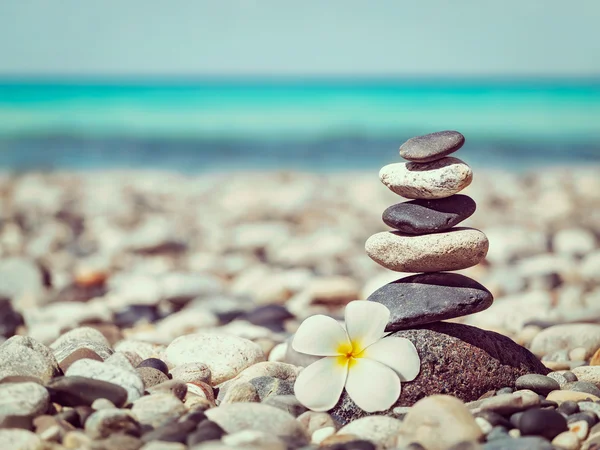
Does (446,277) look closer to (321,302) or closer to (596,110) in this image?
(321,302)

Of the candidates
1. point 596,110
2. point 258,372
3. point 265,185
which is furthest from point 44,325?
point 596,110

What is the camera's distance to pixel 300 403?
2691 mm

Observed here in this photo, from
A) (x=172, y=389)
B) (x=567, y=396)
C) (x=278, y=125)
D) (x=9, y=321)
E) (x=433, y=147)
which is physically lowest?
(x=278, y=125)

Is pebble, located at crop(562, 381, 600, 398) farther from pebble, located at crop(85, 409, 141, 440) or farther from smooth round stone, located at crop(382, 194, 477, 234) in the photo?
pebble, located at crop(85, 409, 141, 440)

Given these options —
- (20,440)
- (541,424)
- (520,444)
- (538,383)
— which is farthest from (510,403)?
(20,440)

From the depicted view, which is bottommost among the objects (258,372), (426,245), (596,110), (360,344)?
(596,110)

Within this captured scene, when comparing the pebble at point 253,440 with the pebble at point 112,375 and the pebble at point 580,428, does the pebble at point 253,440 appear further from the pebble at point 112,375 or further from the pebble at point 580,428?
the pebble at point 580,428

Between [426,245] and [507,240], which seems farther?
[507,240]

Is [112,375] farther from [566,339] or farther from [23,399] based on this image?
[566,339]

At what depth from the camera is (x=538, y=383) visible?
9.37 feet

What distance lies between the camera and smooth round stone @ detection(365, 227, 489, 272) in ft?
9.48

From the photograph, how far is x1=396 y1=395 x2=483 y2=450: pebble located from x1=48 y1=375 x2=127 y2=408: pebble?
95 cm

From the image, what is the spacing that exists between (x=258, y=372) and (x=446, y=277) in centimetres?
87

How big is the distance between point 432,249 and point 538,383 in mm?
655
